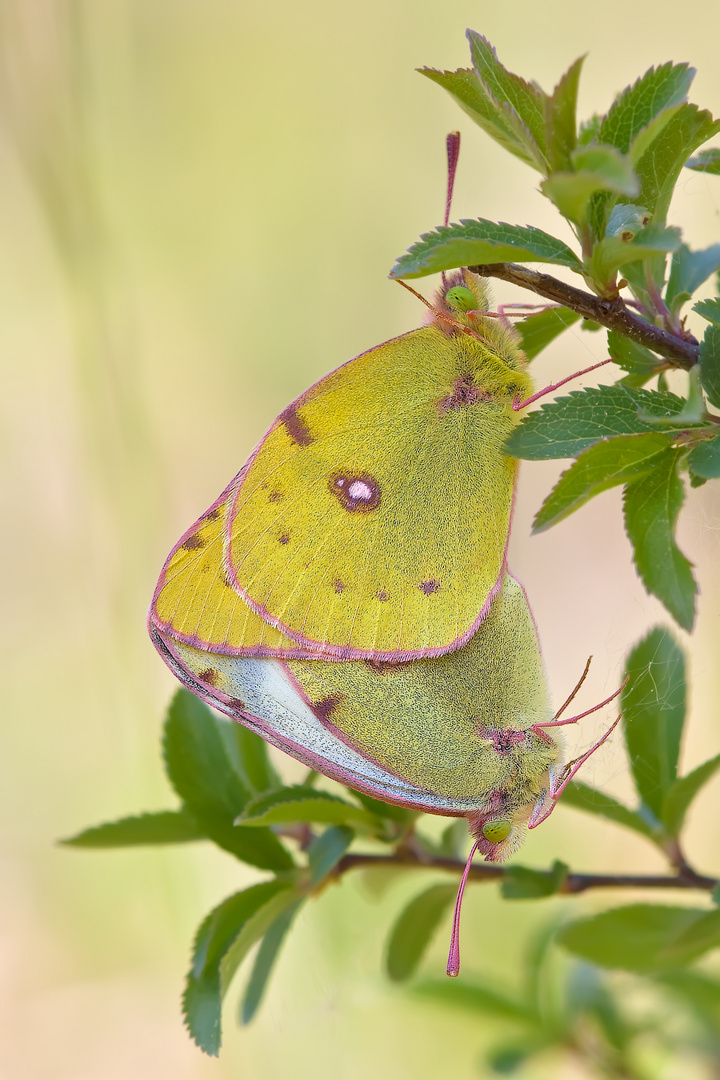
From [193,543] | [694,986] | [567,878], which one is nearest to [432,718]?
[567,878]

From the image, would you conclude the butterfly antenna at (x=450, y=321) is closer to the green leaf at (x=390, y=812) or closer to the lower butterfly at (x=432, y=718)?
the lower butterfly at (x=432, y=718)

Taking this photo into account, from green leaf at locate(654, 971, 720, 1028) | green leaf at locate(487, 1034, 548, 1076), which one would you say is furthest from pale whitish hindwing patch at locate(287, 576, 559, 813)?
green leaf at locate(487, 1034, 548, 1076)

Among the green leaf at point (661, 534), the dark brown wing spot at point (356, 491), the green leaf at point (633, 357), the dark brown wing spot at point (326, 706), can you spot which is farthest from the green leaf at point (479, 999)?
the green leaf at point (633, 357)

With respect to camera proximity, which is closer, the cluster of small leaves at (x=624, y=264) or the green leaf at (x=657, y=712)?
the cluster of small leaves at (x=624, y=264)

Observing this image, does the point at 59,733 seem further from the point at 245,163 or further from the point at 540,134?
the point at 540,134

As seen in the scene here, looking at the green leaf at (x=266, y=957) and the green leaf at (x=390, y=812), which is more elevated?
the green leaf at (x=390, y=812)

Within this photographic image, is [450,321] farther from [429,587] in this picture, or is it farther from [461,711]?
[461,711]
